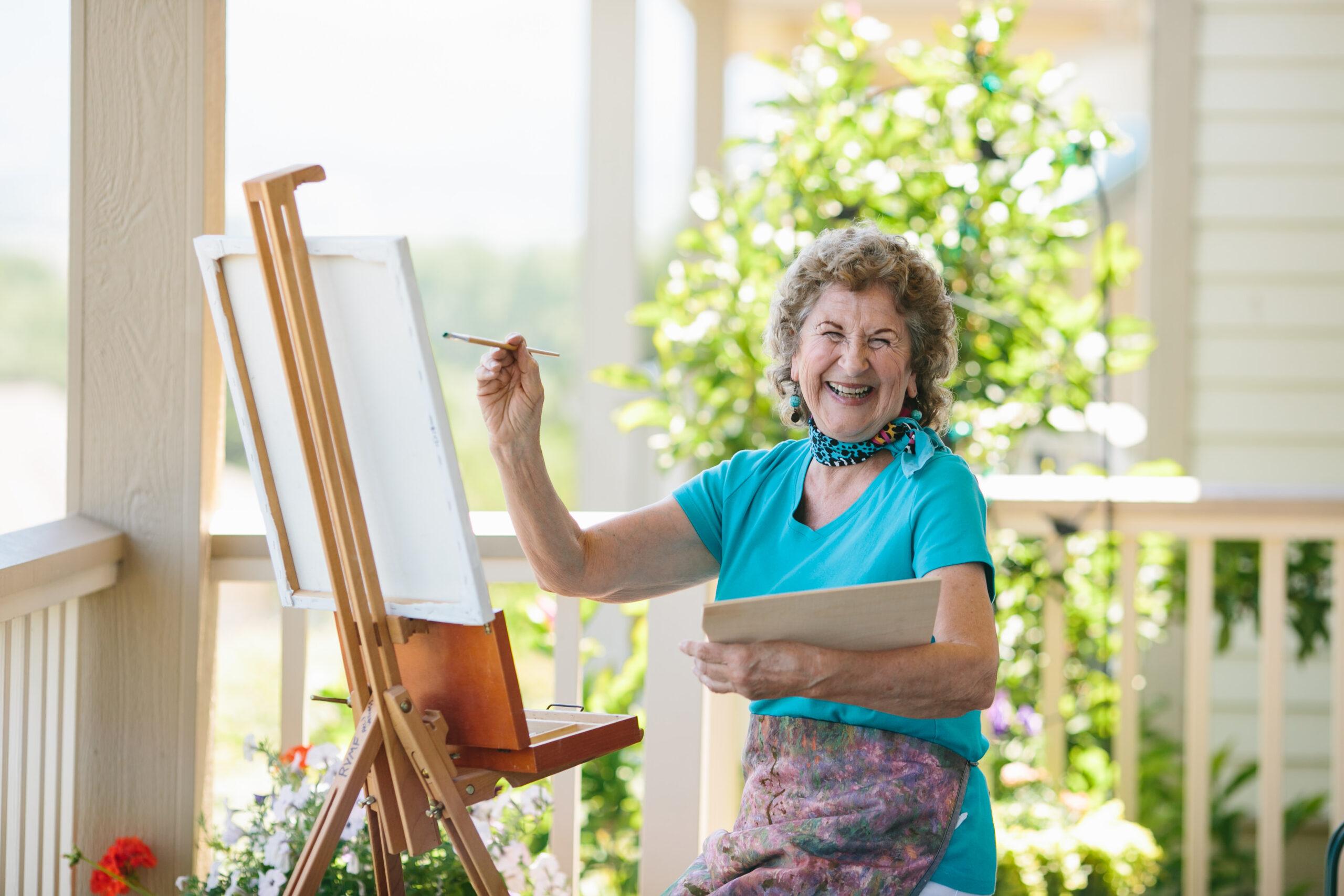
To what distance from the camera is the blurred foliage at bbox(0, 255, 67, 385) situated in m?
9.96

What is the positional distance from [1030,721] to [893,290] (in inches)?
64.5

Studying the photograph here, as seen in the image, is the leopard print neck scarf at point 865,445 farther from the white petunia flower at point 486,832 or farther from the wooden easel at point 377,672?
the white petunia flower at point 486,832

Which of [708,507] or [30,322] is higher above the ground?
[30,322]

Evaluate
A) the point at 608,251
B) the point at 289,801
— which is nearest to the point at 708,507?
the point at 289,801

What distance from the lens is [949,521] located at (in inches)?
55.7

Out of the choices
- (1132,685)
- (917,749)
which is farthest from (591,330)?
(917,749)

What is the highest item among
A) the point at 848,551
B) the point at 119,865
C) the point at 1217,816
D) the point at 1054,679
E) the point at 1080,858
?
the point at 848,551

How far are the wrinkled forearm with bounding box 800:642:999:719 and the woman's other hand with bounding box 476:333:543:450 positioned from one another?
0.47 m

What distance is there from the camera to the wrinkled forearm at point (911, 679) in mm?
1240

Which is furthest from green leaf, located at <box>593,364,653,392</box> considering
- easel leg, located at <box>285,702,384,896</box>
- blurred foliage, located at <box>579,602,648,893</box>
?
easel leg, located at <box>285,702,384,896</box>

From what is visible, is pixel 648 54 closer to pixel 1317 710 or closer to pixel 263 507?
pixel 1317 710

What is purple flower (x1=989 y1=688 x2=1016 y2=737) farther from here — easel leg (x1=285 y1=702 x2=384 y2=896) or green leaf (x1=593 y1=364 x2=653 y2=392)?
easel leg (x1=285 y1=702 x2=384 y2=896)

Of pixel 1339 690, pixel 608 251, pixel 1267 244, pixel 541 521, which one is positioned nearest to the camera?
pixel 541 521

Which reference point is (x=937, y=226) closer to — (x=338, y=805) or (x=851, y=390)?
(x=851, y=390)
